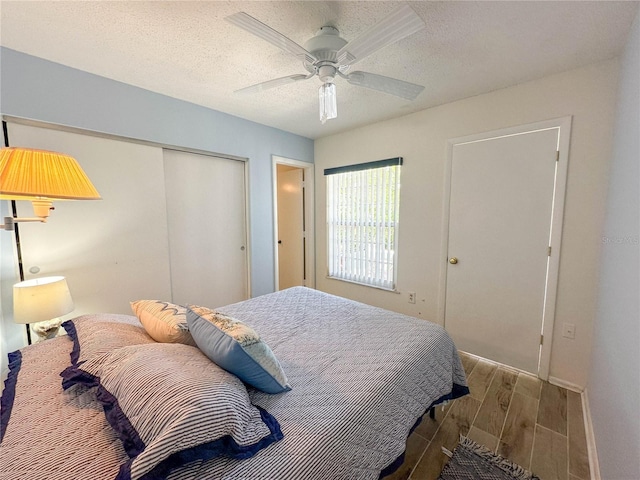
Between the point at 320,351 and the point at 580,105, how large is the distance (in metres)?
2.45

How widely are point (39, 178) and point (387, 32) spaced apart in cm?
173

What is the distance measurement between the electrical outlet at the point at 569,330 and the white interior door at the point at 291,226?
9.29ft

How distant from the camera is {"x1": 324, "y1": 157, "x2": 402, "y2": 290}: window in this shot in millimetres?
2936

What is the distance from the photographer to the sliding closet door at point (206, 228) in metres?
2.52

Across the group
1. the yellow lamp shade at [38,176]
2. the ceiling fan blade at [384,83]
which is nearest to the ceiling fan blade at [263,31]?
the ceiling fan blade at [384,83]

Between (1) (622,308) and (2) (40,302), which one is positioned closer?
(1) (622,308)

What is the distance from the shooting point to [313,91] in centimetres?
218

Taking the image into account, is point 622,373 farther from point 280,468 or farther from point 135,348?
point 135,348

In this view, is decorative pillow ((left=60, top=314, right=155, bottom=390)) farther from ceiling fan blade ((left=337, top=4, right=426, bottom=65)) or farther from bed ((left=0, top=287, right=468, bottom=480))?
ceiling fan blade ((left=337, top=4, right=426, bottom=65))

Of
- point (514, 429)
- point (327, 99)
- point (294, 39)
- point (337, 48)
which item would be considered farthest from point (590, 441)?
point (294, 39)

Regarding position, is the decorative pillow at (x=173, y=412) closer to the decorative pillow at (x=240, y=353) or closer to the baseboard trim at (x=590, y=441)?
the decorative pillow at (x=240, y=353)

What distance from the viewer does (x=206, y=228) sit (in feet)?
8.95

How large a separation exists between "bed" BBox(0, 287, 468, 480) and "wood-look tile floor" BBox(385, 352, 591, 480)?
37 centimetres

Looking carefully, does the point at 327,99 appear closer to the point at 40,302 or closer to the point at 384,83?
the point at 384,83
